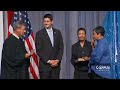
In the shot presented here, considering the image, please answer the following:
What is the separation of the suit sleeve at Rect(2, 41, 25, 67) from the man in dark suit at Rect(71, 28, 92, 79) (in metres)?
0.88

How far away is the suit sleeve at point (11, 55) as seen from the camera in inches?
249

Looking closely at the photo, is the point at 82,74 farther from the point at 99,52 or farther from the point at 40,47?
the point at 40,47

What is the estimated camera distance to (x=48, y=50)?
664 cm

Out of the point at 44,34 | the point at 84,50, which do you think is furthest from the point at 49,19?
the point at 84,50

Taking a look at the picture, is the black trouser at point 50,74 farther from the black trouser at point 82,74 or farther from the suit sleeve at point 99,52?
the suit sleeve at point 99,52

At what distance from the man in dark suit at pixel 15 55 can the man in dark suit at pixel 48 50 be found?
0.98ft

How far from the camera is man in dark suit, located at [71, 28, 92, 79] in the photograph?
6.73 metres

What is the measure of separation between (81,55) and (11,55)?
111cm

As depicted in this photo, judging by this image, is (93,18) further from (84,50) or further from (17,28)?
(17,28)

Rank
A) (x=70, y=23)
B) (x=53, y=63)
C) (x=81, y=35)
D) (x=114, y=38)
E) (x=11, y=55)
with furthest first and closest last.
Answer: (x=70, y=23), (x=114, y=38), (x=81, y=35), (x=53, y=63), (x=11, y=55)

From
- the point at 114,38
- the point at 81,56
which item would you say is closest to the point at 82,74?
the point at 81,56

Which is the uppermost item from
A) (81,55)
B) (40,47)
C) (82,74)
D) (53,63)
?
(40,47)

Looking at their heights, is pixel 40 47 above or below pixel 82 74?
above

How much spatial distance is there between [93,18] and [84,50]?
1.03 meters
